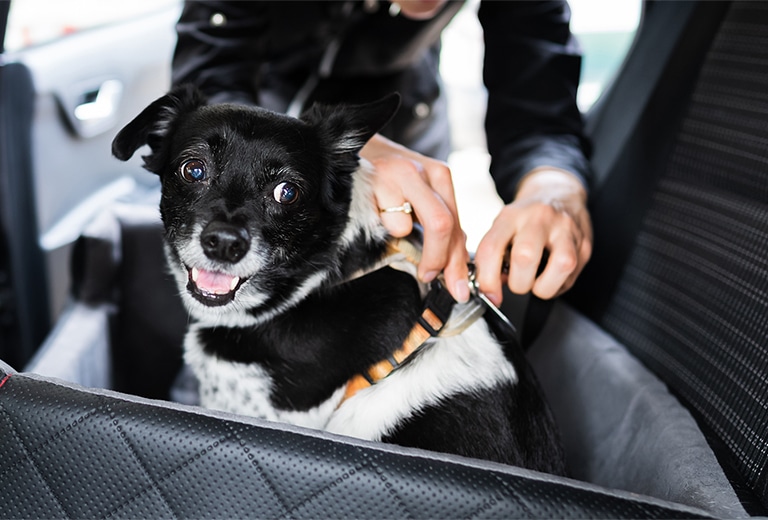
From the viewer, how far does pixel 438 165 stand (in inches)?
52.5

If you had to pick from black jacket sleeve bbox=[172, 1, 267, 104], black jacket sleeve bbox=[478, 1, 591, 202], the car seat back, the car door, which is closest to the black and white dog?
the car seat back

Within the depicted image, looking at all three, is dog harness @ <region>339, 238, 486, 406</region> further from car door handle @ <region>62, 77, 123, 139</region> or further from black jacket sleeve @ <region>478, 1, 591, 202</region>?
car door handle @ <region>62, 77, 123, 139</region>

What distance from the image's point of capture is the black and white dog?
1.16m

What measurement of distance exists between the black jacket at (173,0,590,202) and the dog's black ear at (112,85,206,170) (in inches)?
15.7

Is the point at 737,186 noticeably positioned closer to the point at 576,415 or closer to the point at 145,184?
the point at 576,415

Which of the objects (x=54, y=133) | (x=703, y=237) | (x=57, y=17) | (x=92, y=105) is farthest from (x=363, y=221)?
(x=57, y=17)

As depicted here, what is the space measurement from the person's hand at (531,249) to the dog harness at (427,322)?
0.18 feet

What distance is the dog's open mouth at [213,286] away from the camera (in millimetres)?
1167

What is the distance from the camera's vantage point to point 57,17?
239 centimetres

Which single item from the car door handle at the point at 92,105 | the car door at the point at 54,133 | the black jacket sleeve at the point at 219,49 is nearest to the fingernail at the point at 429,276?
the black jacket sleeve at the point at 219,49

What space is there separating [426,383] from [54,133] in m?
1.62

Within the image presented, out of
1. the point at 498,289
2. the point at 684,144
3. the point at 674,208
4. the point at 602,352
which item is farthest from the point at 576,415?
the point at 684,144

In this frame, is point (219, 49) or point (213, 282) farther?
point (219, 49)

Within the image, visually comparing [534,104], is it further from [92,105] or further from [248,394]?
[92,105]
